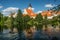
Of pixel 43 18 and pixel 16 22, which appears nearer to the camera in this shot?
pixel 16 22

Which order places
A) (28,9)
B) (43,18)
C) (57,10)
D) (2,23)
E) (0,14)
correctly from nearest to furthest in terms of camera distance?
(57,10) → (2,23) → (0,14) → (43,18) → (28,9)

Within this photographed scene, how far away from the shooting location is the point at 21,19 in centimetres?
8075

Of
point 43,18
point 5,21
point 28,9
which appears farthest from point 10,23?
point 28,9

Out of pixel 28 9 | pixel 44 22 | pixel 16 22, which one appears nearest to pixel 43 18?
pixel 44 22

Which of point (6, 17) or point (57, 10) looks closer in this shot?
point (57, 10)

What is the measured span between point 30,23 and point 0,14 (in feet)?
43.2

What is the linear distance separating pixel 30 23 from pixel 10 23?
8958 millimetres

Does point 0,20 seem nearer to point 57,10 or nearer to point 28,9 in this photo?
point 28,9

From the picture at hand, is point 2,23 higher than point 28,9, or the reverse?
point 28,9

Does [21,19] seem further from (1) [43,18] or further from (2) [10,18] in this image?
(1) [43,18]

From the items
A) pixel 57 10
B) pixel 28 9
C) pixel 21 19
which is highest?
pixel 28 9

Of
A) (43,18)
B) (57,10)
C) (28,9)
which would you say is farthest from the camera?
(28,9)

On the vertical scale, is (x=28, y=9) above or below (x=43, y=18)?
above

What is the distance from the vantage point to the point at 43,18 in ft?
292
